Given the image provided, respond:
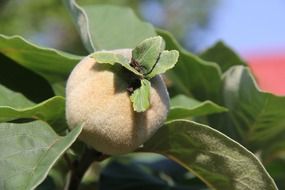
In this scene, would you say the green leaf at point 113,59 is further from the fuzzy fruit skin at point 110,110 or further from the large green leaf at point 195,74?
the large green leaf at point 195,74

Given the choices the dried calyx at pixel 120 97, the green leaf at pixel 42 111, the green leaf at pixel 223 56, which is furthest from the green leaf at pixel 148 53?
the green leaf at pixel 223 56

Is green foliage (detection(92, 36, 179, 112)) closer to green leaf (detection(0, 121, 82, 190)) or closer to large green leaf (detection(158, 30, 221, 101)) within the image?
green leaf (detection(0, 121, 82, 190))

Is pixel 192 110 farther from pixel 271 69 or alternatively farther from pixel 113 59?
pixel 271 69

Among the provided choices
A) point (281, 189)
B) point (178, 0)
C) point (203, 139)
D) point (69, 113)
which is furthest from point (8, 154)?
point (178, 0)

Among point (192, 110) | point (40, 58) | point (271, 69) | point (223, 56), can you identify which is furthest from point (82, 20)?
point (271, 69)

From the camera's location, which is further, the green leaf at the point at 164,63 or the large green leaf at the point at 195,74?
the large green leaf at the point at 195,74

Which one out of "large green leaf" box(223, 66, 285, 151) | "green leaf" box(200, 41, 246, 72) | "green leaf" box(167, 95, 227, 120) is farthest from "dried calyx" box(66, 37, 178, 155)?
"green leaf" box(200, 41, 246, 72)

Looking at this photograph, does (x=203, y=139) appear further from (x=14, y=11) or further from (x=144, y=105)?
(x=14, y=11)
